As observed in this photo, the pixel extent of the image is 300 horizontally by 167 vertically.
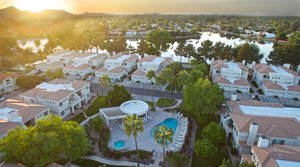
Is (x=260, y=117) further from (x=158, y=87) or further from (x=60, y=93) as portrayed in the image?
(x=60, y=93)

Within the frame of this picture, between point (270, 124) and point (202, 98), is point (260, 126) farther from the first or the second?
point (202, 98)

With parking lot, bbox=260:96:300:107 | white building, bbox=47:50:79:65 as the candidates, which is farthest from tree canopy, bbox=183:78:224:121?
white building, bbox=47:50:79:65

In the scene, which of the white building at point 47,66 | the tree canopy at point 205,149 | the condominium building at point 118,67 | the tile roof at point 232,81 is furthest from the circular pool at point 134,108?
the white building at point 47,66

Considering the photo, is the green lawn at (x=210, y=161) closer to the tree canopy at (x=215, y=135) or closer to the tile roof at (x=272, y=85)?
the tree canopy at (x=215, y=135)

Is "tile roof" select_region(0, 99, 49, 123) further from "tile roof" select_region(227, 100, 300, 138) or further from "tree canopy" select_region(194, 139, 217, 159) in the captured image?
"tile roof" select_region(227, 100, 300, 138)

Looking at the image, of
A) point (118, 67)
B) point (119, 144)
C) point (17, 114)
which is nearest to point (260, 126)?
point (119, 144)

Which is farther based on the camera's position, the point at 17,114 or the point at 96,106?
the point at 96,106
